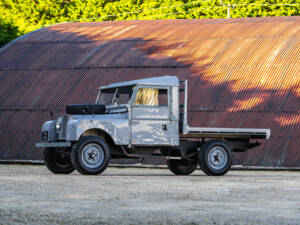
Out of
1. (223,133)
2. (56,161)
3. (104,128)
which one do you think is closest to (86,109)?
(104,128)

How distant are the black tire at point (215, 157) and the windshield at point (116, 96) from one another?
2496 mm

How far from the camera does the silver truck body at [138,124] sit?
21.5m

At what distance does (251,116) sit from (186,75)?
4.31m

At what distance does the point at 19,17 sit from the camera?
88875 millimetres

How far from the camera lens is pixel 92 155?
827 inches

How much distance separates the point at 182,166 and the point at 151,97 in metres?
2.76

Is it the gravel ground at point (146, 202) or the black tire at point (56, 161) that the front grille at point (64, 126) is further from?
the gravel ground at point (146, 202)

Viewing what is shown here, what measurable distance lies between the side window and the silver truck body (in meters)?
0.08

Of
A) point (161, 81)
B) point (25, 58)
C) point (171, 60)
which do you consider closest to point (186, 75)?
point (171, 60)

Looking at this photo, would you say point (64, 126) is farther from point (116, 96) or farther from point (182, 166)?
point (182, 166)

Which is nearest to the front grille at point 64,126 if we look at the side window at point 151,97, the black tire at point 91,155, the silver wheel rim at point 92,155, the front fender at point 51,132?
the front fender at point 51,132

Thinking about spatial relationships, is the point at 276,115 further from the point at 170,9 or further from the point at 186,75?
the point at 170,9

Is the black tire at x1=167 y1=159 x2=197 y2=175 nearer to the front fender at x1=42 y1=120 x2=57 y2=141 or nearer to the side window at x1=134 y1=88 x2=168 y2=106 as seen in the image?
the side window at x1=134 y1=88 x2=168 y2=106

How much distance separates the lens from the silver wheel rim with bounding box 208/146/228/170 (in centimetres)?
2219
